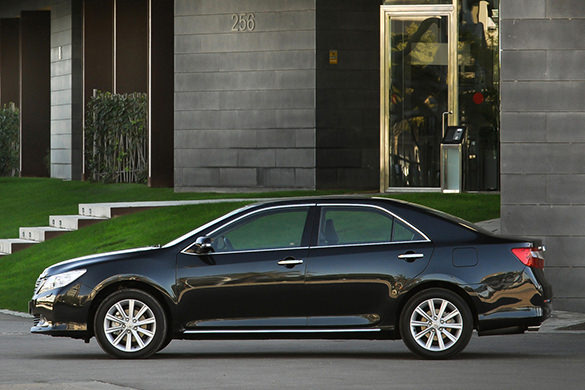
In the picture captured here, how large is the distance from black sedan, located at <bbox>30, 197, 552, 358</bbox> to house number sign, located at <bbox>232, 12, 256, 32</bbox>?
16296mm

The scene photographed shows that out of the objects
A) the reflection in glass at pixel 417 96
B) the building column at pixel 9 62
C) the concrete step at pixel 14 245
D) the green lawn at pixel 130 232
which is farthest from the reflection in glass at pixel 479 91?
the building column at pixel 9 62

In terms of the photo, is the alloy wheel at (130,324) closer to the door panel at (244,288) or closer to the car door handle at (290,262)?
→ the door panel at (244,288)

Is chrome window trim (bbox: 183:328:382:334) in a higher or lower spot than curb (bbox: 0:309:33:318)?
higher

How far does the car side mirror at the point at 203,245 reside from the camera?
10.9m

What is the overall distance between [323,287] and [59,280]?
7.69 ft

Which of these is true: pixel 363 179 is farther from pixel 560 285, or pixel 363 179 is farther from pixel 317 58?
pixel 560 285

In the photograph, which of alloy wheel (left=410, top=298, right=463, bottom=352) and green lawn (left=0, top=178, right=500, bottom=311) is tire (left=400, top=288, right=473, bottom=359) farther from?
green lawn (left=0, top=178, right=500, bottom=311)

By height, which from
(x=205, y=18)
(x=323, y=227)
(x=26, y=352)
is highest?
(x=205, y=18)

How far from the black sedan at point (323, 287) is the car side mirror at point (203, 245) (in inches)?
0.5

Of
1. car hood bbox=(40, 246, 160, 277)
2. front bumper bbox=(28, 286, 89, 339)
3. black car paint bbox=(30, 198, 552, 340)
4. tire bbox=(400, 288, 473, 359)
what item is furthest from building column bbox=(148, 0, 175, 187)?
tire bbox=(400, 288, 473, 359)

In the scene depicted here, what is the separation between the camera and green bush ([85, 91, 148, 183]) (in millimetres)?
33500

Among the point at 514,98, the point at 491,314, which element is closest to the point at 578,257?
the point at 514,98

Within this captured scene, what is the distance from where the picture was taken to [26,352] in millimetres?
11984

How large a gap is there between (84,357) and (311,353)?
206 centimetres
